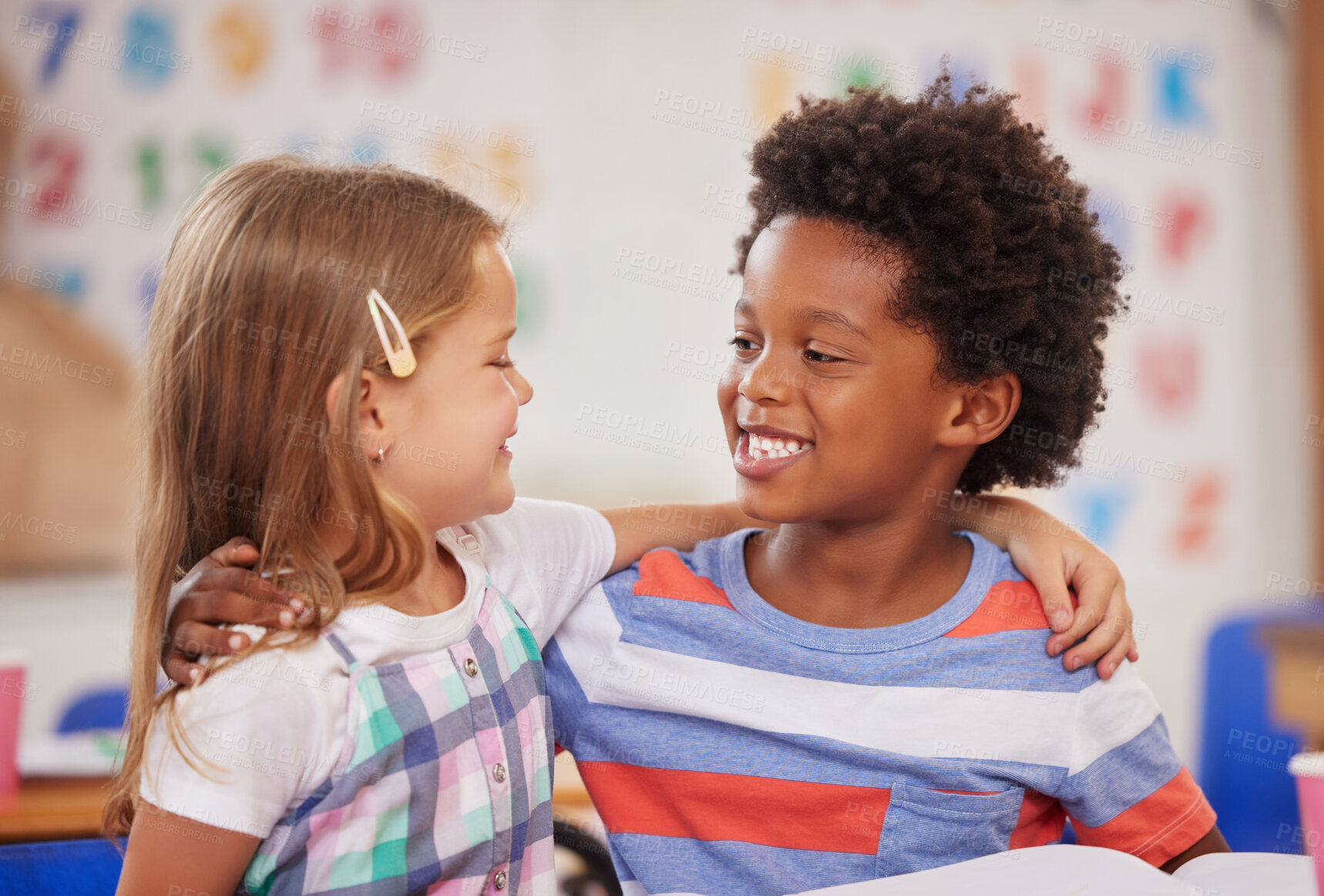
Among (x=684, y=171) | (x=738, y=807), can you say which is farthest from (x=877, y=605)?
(x=684, y=171)

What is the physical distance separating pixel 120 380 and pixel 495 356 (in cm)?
183

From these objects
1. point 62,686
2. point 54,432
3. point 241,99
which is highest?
point 241,99

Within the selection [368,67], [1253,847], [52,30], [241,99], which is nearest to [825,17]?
[368,67]

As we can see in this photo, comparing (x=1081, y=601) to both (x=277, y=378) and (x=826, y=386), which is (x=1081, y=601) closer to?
(x=826, y=386)

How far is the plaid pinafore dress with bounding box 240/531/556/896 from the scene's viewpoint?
806 mm

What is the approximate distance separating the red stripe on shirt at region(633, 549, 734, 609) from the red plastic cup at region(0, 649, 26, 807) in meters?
0.69

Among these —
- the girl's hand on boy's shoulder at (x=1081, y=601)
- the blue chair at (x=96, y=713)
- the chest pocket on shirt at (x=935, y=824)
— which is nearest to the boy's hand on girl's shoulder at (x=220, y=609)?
the chest pocket on shirt at (x=935, y=824)

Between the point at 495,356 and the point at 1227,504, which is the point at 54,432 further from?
the point at 1227,504

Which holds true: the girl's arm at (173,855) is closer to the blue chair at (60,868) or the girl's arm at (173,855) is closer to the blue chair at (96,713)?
the blue chair at (60,868)

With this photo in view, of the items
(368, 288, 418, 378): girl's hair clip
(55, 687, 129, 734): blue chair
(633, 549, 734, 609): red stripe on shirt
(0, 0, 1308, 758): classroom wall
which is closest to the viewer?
(368, 288, 418, 378): girl's hair clip

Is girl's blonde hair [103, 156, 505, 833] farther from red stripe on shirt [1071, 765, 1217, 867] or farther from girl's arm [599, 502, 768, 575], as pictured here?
red stripe on shirt [1071, 765, 1217, 867]

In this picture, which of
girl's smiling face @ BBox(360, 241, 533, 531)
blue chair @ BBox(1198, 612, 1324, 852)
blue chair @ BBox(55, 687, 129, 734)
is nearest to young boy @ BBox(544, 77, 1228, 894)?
girl's smiling face @ BBox(360, 241, 533, 531)

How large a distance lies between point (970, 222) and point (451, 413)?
20.1 inches

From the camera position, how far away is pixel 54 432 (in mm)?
2379
